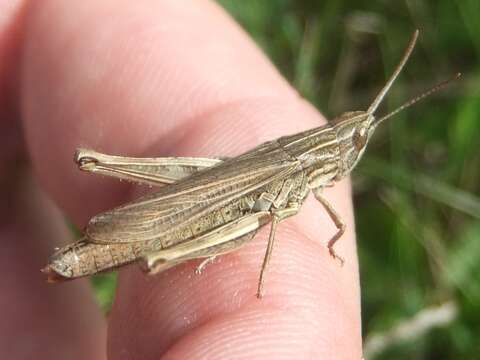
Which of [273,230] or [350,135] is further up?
[350,135]

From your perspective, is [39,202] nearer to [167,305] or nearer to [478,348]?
[167,305]

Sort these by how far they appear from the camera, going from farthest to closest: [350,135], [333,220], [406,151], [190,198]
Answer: [406,151], [350,135], [333,220], [190,198]

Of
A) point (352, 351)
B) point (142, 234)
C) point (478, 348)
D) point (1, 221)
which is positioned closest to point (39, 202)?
point (1, 221)

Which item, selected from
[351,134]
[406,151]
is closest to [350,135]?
[351,134]

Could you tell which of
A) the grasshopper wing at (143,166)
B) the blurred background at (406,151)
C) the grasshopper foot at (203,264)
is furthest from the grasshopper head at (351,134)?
the blurred background at (406,151)

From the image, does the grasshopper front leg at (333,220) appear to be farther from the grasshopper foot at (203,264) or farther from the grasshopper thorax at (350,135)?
the grasshopper foot at (203,264)

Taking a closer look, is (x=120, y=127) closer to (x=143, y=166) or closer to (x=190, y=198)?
(x=143, y=166)
